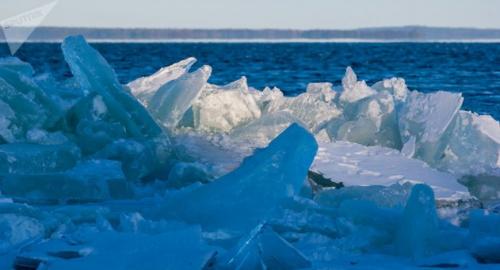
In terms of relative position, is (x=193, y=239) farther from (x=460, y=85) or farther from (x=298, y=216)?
(x=460, y=85)

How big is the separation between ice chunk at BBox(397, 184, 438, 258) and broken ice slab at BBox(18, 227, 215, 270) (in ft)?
3.00

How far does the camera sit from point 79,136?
5.48 metres

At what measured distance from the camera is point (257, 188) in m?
3.65

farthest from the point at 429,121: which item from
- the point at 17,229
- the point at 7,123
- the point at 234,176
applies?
the point at 17,229

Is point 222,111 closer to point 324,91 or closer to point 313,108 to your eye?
point 313,108

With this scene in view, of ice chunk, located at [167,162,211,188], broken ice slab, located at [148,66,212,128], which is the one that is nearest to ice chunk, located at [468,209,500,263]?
ice chunk, located at [167,162,211,188]

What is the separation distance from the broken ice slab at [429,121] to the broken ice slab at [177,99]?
166 centimetres

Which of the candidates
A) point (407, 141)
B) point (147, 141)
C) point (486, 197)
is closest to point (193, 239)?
point (147, 141)

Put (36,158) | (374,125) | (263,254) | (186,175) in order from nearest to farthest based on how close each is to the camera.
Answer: (263,254), (36,158), (186,175), (374,125)

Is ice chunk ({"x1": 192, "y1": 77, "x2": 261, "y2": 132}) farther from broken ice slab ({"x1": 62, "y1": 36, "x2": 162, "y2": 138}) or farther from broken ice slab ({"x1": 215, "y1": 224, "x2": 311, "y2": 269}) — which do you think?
broken ice slab ({"x1": 215, "y1": 224, "x2": 311, "y2": 269})

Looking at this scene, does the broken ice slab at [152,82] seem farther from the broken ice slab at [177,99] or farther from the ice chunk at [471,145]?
the ice chunk at [471,145]

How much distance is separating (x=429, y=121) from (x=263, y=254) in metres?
3.43

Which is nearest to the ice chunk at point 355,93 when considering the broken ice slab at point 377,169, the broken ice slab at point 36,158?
the broken ice slab at point 377,169

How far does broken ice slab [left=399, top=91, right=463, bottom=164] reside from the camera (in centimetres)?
621
